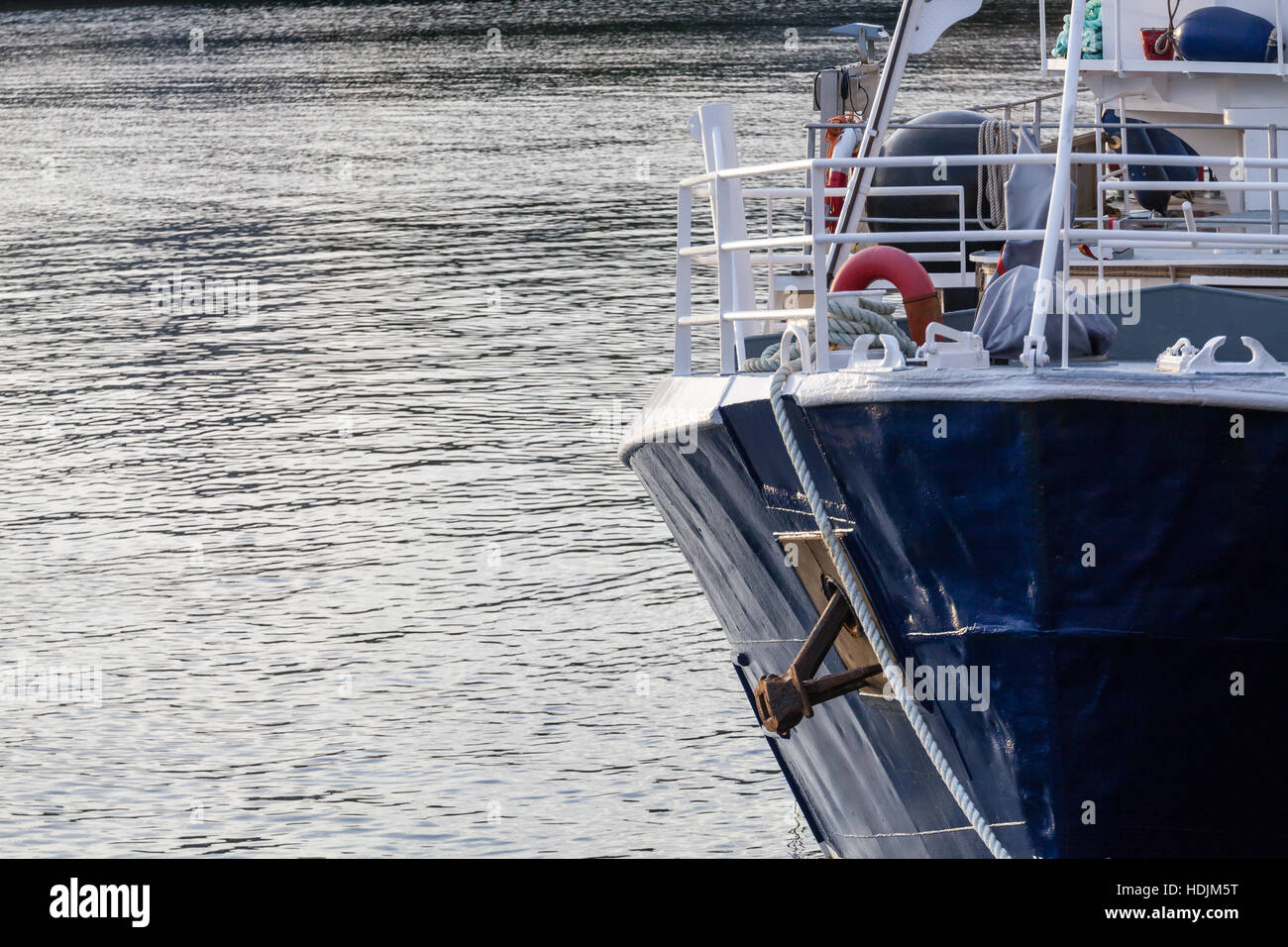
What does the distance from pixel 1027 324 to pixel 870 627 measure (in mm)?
1554

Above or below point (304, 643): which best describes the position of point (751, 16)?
above

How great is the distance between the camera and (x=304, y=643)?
16875 millimetres

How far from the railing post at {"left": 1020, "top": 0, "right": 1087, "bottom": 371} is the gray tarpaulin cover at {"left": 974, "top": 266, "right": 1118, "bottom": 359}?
206mm

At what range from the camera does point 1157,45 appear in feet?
50.1

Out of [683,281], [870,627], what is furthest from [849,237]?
[870,627]

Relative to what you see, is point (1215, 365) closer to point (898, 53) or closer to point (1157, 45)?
point (898, 53)

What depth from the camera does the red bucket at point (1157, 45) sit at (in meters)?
15.2

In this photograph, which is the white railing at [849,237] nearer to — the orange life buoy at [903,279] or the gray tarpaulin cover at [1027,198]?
the orange life buoy at [903,279]

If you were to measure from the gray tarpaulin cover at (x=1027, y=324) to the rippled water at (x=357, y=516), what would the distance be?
16.4 ft

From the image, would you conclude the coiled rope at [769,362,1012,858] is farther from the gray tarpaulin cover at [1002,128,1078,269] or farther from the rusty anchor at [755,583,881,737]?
the gray tarpaulin cover at [1002,128,1078,269]

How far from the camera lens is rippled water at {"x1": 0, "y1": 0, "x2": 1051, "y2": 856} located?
13586mm

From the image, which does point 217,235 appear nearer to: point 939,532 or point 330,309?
point 330,309

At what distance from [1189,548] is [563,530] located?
12.6m
